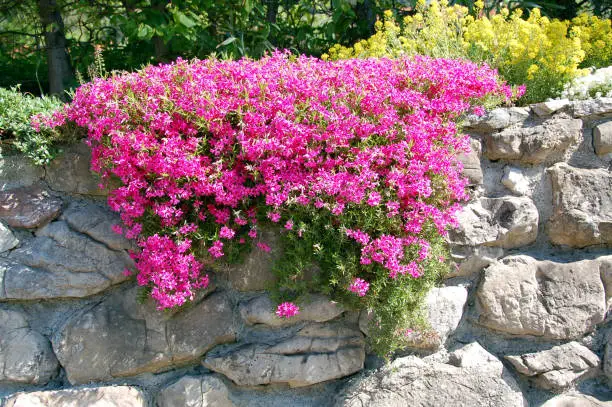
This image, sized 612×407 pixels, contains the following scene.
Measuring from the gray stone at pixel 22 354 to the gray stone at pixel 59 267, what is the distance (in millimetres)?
119

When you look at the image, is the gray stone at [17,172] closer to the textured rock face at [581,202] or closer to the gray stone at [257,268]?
the gray stone at [257,268]

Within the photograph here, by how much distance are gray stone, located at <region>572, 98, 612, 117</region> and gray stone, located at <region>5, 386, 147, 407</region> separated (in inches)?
96.7

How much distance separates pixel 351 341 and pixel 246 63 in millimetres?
1388

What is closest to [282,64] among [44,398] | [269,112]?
[269,112]

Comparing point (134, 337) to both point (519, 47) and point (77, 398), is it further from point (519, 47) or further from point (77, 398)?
point (519, 47)

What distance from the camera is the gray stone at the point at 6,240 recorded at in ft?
7.66

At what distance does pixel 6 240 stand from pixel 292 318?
49.6 inches

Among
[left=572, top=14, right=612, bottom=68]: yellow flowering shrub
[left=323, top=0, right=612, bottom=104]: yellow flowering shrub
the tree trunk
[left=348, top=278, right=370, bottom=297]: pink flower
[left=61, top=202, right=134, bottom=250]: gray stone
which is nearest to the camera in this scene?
[left=348, top=278, right=370, bottom=297]: pink flower

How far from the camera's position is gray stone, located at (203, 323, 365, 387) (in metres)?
2.33

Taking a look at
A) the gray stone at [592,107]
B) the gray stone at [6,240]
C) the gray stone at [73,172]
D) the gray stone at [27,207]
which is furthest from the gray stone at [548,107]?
the gray stone at [6,240]

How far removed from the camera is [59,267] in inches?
92.4

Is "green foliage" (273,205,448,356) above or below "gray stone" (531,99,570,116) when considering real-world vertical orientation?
below

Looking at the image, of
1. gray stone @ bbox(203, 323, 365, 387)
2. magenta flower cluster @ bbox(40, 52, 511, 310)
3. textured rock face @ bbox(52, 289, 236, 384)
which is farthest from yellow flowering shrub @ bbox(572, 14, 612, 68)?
textured rock face @ bbox(52, 289, 236, 384)

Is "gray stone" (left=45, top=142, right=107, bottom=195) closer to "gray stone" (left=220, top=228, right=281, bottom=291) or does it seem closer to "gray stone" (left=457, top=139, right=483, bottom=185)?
"gray stone" (left=220, top=228, right=281, bottom=291)
